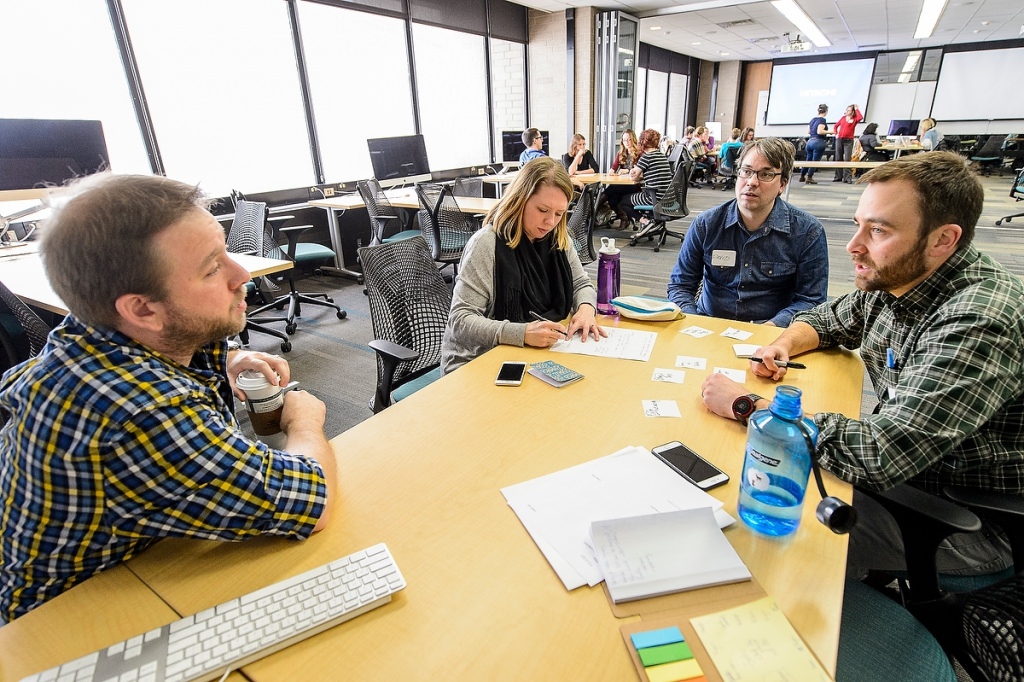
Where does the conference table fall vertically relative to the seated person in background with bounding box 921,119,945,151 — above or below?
below

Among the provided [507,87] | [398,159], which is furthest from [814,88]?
[398,159]

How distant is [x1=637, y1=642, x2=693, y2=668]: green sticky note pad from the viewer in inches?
26.8

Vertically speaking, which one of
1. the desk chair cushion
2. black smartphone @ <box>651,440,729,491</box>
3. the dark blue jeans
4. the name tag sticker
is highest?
the dark blue jeans

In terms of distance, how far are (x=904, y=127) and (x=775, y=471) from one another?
15.5 metres

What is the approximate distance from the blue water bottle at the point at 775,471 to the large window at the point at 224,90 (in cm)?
476

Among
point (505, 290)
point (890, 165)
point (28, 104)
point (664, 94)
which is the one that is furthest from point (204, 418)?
point (664, 94)

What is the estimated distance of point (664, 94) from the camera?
1369cm

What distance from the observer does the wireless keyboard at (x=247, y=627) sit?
680 millimetres

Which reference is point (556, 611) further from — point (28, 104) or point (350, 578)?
point (28, 104)

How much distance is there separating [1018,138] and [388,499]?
51.8 feet

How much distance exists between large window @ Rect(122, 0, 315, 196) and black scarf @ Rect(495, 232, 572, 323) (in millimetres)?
3603

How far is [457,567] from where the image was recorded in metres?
0.85

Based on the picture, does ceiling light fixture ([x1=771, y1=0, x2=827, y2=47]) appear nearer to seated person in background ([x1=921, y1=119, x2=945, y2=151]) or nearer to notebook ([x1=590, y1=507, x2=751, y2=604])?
seated person in background ([x1=921, y1=119, x2=945, y2=151])

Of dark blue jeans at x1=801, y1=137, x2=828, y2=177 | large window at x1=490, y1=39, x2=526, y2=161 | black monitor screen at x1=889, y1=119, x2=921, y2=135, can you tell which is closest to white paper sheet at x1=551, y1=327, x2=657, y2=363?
large window at x1=490, y1=39, x2=526, y2=161
